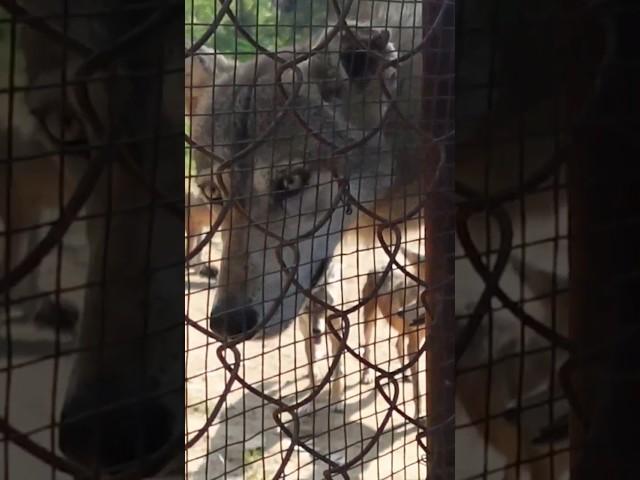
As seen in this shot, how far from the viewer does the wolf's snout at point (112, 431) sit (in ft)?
0.93

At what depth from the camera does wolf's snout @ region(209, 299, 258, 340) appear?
1.95 feet

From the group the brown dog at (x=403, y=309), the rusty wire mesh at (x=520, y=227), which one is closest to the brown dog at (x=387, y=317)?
the brown dog at (x=403, y=309)

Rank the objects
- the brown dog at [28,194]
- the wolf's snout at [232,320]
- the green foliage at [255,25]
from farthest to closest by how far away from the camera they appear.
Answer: the wolf's snout at [232,320]
the green foliage at [255,25]
the brown dog at [28,194]

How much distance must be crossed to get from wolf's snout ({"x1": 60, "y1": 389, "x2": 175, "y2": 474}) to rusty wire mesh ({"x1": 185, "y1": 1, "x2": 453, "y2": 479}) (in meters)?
0.21

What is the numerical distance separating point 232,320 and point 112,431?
316 mm

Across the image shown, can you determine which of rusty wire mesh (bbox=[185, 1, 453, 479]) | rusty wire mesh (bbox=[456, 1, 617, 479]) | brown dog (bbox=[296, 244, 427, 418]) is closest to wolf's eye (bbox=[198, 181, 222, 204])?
rusty wire mesh (bbox=[185, 1, 453, 479])

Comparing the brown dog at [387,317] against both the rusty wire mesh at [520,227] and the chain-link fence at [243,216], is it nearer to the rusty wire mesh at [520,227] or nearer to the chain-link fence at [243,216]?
the chain-link fence at [243,216]

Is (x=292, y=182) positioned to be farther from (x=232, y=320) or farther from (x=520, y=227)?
(x=520, y=227)

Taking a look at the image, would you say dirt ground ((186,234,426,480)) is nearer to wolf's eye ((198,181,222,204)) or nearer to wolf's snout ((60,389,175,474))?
wolf's eye ((198,181,222,204))

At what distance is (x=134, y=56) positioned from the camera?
0.28 meters

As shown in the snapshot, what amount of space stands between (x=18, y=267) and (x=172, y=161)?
7cm

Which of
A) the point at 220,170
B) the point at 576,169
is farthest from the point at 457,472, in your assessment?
the point at 220,170

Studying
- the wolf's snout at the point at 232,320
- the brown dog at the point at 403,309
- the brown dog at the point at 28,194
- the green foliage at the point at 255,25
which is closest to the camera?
the brown dog at the point at 28,194

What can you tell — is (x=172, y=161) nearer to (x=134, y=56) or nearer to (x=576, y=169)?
(x=134, y=56)
